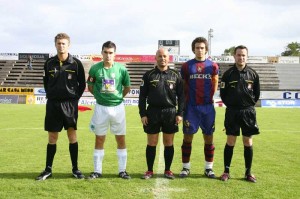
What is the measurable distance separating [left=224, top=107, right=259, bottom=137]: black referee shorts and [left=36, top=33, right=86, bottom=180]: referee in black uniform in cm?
247

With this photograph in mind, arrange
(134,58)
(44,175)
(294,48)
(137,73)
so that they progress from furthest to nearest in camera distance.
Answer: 1. (294,48)
2. (134,58)
3. (137,73)
4. (44,175)

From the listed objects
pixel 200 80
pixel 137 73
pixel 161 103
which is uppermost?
pixel 137 73

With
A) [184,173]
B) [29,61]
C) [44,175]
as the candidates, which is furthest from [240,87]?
[29,61]

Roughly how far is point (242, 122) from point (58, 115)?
2905 millimetres

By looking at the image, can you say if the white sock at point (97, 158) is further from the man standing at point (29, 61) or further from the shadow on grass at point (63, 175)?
the man standing at point (29, 61)

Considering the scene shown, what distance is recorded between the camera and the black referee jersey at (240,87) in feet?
18.2

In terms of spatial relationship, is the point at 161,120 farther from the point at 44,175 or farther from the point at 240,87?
the point at 44,175

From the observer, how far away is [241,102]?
18.1 feet

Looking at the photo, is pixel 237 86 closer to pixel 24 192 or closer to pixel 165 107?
pixel 165 107

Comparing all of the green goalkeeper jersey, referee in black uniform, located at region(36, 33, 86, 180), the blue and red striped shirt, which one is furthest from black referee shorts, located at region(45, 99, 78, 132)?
the blue and red striped shirt

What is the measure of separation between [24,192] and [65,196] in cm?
61

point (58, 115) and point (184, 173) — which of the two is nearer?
point (58, 115)

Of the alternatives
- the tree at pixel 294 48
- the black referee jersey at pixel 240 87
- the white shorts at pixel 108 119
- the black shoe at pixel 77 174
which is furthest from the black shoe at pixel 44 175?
the tree at pixel 294 48

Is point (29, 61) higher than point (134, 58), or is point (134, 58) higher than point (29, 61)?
point (134, 58)
